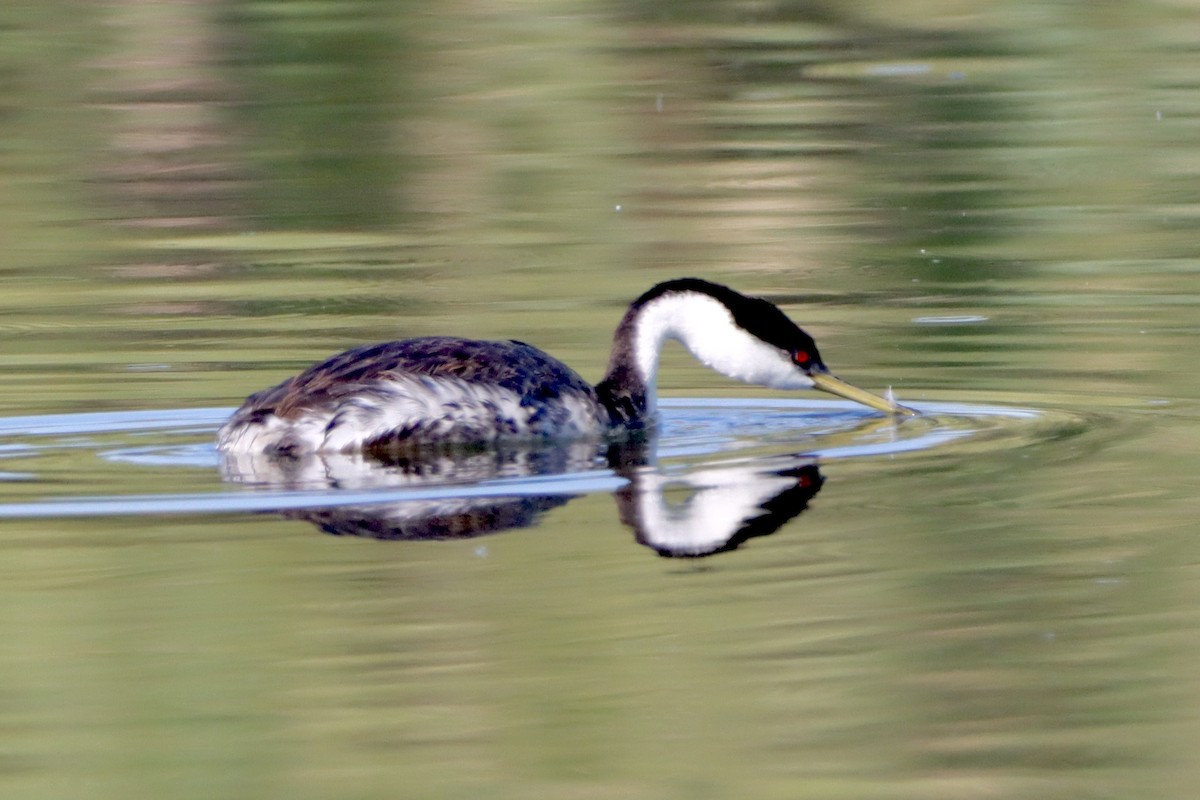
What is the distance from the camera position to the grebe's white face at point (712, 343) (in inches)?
385

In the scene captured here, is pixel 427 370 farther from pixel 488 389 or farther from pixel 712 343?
pixel 712 343

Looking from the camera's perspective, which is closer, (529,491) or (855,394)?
(529,491)

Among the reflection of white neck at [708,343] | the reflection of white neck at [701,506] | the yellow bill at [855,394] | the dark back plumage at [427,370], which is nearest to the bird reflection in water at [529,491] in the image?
the reflection of white neck at [701,506]

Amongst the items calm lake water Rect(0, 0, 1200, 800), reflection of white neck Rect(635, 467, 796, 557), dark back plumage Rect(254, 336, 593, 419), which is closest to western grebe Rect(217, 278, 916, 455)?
dark back plumage Rect(254, 336, 593, 419)

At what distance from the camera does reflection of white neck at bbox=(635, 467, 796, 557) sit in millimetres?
7500

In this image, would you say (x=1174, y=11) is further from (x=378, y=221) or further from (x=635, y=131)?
(x=378, y=221)

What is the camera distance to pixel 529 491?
8078mm

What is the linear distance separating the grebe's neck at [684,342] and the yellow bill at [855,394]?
0.18 ft

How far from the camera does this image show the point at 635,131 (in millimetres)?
18859

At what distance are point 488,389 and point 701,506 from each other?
4.23 ft

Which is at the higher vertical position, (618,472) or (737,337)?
(737,337)

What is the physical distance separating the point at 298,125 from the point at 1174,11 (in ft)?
31.3

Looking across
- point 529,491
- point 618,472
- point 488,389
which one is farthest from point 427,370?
point 529,491

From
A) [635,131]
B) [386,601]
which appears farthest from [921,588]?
[635,131]
